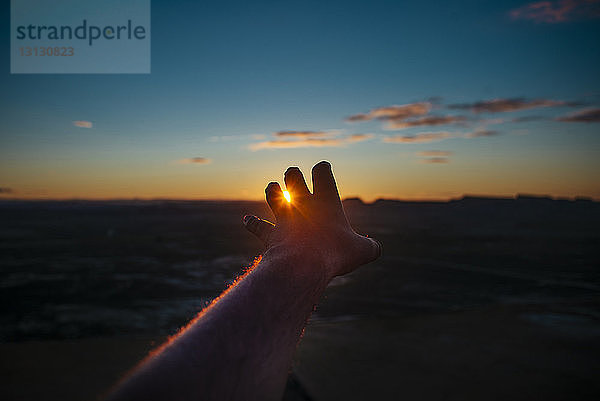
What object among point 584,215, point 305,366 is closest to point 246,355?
point 305,366

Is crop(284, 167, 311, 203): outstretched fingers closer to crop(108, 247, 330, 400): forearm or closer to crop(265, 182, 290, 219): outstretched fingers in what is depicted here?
crop(265, 182, 290, 219): outstretched fingers

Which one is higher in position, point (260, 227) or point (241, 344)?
point (260, 227)

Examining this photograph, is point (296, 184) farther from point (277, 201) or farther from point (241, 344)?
point (241, 344)

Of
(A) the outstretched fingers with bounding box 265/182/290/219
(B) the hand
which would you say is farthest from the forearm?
(A) the outstretched fingers with bounding box 265/182/290/219

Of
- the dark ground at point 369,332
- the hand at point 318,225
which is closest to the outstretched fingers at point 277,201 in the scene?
the hand at point 318,225

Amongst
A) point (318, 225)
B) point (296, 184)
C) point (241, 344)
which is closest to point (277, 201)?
point (296, 184)
